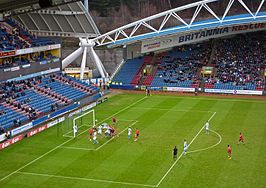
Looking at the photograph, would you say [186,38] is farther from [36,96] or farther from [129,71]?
[36,96]

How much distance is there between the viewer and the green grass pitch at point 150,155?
28.5m

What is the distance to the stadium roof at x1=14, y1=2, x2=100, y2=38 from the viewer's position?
191 feet

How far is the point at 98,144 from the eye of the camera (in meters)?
36.5

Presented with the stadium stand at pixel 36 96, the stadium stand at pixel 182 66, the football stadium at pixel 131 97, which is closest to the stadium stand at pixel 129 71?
the football stadium at pixel 131 97

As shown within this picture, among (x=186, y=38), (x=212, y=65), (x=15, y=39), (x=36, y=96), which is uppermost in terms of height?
(x=186, y=38)

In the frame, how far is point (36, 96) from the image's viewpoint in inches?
1923

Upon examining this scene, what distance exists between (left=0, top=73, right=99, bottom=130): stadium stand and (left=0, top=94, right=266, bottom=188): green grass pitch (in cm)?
389

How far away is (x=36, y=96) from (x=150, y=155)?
2010 cm

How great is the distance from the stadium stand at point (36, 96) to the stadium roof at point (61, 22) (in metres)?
7.29

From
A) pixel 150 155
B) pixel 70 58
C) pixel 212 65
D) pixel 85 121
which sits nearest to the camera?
pixel 150 155

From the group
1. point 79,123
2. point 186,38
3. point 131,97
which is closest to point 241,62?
point 186,38

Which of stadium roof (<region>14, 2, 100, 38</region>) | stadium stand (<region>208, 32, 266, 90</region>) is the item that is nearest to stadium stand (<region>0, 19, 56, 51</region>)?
stadium roof (<region>14, 2, 100, 38</region>)

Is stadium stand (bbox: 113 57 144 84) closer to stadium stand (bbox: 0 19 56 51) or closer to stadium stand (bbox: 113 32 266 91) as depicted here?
stadium stand (bbox: 113 32 266 91)

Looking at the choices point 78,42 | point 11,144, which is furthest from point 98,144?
point 78,42
